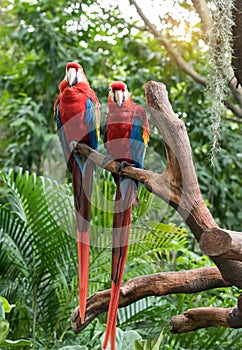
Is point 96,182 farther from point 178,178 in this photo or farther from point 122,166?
point 178,178

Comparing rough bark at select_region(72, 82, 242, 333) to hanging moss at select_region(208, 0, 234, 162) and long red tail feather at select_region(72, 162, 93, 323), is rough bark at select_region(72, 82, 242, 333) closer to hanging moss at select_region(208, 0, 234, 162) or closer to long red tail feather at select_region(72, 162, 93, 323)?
long red tail feather at select_region(72, 162, 93, 323)

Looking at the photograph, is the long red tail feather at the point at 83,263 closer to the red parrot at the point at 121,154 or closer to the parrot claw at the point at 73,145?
the red parrot at the point at 121,154

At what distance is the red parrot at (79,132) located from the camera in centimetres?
124

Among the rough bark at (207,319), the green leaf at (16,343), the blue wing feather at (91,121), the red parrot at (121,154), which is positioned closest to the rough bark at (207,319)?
the rough bark at (207,319)

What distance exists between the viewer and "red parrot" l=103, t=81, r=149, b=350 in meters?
1.19

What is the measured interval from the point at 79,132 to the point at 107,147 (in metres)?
0.08

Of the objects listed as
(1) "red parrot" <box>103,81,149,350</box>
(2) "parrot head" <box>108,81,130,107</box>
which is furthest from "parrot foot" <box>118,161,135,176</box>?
(2) "parrot head" <box>108,81,130,107</box>

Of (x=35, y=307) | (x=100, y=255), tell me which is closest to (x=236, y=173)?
(x=100, y=255)

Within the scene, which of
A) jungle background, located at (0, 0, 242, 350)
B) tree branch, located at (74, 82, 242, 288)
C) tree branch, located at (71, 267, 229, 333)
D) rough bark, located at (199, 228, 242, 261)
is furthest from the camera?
jungle background, located at (0, 0, 242, 350)

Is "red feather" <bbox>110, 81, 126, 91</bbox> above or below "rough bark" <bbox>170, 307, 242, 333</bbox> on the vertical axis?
above

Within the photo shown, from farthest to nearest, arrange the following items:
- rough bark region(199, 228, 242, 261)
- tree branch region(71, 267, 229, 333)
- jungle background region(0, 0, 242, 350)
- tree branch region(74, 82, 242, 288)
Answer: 1. jungle background region(0, 0, 242, 350)
2. tree branch region(71, 267, 229, 333)
3. tree branch region(74, 82, 242, 288)
4. rough bark region(199, 228, 242, 261)

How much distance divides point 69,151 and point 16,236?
82cm

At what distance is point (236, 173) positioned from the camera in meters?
2.75

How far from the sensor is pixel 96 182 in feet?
5.78
